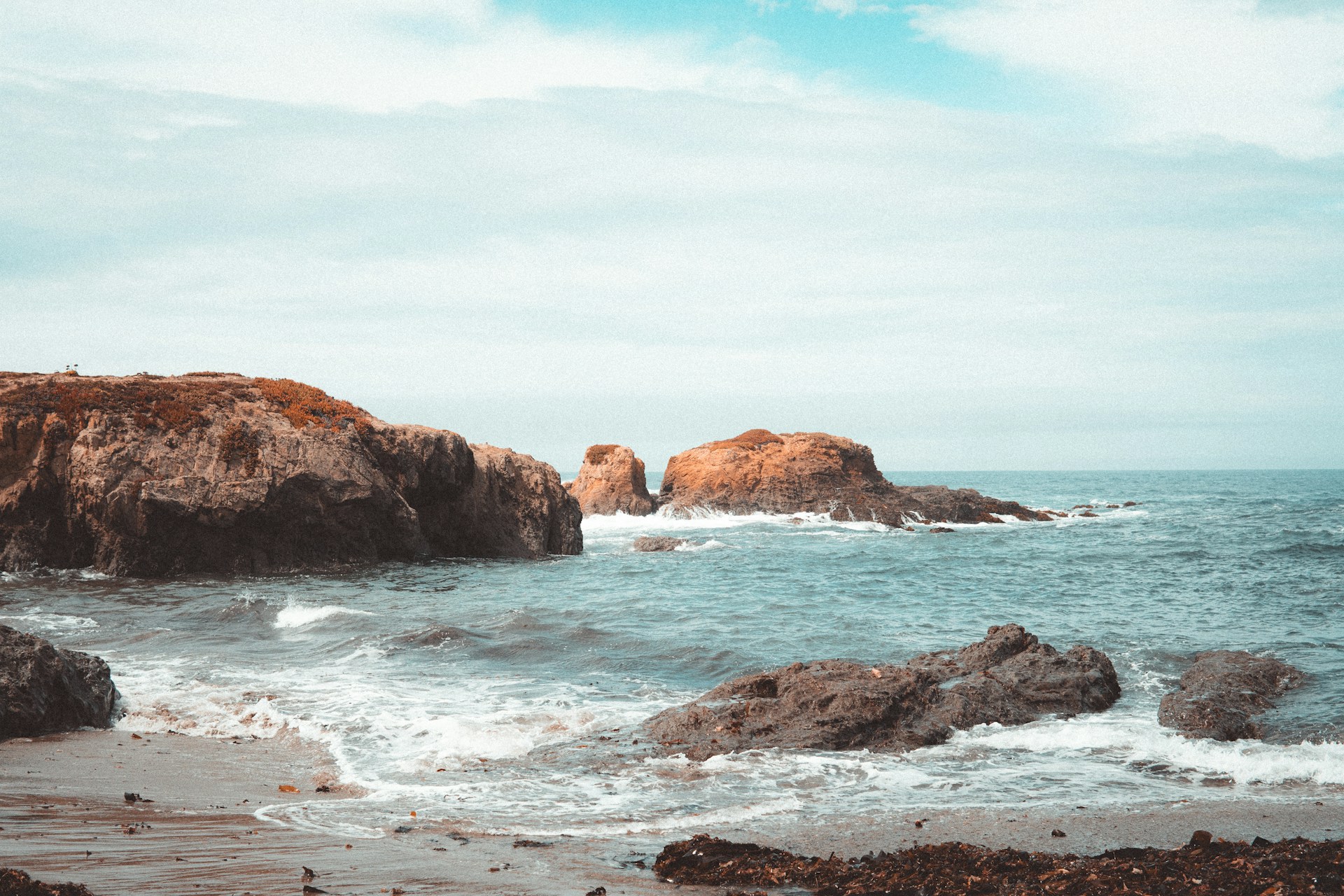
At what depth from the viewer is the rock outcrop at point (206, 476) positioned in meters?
20.9

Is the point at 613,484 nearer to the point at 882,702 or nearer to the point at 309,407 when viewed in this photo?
the point at 309,407

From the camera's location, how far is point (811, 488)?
5109 cm

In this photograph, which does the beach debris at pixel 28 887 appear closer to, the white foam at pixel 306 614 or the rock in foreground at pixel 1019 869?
the rock in foreground at pixel 1019 869

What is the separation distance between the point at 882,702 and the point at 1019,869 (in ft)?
12.9

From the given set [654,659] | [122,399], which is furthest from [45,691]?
[122,399]

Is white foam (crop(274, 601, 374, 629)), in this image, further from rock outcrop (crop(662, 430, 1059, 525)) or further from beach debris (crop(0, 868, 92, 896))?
rock outcrop (crop(662, 430, 1059, 525))

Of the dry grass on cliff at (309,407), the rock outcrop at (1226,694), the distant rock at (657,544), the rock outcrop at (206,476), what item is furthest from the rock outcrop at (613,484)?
A: the rock outcrop at (1226,694)

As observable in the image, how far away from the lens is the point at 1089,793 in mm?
7562

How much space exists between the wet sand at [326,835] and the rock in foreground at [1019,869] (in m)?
0.31

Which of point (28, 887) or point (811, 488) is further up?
point (811, 488)

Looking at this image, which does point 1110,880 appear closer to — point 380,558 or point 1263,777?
point 1263,777

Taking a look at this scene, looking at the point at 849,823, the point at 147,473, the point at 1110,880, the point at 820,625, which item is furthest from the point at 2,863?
the point at 147,473

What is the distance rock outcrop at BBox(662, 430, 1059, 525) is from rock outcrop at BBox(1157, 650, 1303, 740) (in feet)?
120

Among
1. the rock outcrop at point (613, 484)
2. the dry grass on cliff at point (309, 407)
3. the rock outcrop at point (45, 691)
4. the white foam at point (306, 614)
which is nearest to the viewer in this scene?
the rock outcrop at point (45, 691)
